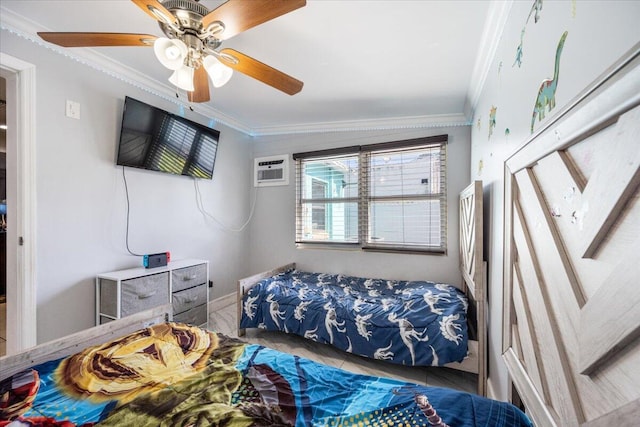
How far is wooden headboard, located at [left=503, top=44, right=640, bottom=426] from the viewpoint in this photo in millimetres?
474

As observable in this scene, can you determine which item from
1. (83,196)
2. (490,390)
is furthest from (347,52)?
(490,390)

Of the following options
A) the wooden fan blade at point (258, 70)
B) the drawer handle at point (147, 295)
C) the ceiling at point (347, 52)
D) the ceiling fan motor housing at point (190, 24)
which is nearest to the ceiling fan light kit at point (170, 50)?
the ceiling fan motor housing at point (190, 24)

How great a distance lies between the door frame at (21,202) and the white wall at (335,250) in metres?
2.30

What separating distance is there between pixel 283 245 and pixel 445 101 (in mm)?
2622

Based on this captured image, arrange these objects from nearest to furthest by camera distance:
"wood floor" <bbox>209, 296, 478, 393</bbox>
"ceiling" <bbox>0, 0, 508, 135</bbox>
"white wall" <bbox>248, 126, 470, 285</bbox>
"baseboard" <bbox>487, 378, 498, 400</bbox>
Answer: "ceiling" <bbox>0, 0, 508, 135</bbox>
"baseboard" <bbox>487, 378, 498, 400</bbox>
"wood floor" <bbox>209, 296, 478, 393</bbox>
"white wall" <bbox>248, 126, 470, 285</bbox>

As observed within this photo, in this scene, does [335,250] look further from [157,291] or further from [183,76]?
[183,76]

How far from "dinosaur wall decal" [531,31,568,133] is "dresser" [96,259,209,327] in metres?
2.39

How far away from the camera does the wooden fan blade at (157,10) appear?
114cm

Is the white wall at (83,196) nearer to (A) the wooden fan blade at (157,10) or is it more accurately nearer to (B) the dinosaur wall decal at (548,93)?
(A) the wooden fan blade at (157,10)

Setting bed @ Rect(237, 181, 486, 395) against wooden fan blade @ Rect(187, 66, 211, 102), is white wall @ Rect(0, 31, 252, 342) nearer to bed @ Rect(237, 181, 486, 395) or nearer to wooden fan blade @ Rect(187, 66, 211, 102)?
wooden fan blade @ Rect(187, 66, 211, 102)

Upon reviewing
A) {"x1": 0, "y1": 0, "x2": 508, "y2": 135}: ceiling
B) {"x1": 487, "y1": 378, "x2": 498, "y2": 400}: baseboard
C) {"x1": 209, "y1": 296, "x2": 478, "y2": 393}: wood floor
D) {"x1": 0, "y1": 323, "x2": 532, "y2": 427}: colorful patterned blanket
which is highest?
{"x1": 0, "y1": 0, "x2": 508, "y2": 135}: ceiling

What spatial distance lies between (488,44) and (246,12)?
1.61 metres

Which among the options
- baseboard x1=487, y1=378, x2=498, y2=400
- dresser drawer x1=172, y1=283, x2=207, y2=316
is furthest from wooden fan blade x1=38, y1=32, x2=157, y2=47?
baseboard x1=487, y1=378, x2=498, y2=400

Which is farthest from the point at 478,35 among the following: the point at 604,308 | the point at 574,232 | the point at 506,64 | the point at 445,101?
the point at 604,308
